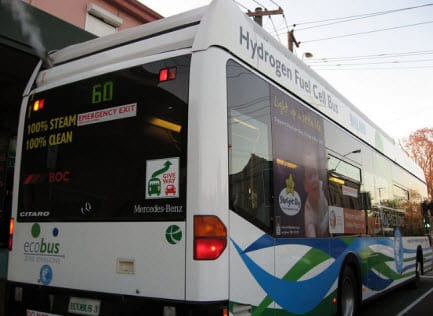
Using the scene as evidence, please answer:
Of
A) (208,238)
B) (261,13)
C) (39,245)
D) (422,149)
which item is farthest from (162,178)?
(422,149)

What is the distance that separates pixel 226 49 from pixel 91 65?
1.57 meters

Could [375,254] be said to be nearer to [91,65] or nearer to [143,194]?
[143,194]

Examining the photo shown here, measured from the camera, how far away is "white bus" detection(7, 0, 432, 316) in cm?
338

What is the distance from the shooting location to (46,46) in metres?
7.38

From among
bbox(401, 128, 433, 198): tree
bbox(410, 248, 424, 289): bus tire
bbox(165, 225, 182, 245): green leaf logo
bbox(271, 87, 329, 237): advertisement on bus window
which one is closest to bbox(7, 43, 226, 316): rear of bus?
bbox(165, 225, 182, 245): green leaf logo

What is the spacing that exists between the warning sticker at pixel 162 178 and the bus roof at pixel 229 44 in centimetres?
99

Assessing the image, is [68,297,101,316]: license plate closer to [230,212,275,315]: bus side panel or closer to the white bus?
the white bus

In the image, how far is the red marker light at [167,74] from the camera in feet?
12.1

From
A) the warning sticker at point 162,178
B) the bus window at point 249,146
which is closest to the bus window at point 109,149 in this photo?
the warning sticker at point 162,178

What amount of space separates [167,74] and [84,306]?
7.16 feet

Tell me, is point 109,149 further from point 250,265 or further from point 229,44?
point 250,265

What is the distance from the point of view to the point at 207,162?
11.0 ft

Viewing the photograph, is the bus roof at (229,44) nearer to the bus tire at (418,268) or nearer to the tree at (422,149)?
the bus tire at (418,268)

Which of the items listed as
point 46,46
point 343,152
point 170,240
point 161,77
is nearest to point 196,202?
→ point 170,240
